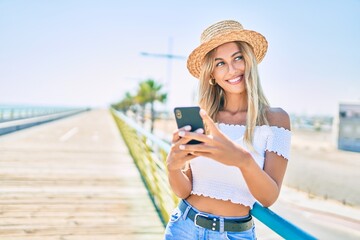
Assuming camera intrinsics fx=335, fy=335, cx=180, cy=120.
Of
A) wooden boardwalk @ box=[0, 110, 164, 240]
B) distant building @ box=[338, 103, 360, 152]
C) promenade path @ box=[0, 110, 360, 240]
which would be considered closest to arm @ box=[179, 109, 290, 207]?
promenade path @ box=[0, 110, 360, 240]

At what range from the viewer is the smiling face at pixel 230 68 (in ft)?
5.11

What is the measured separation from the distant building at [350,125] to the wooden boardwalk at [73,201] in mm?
39596

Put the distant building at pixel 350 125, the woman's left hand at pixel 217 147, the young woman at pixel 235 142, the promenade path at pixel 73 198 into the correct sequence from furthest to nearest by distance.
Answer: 1. the distant building at pixel 350 125
2. the promenade path at pixel 73 198
3. the young woman at pixel 235 142
4. the woman's left hand at pixel 217 147

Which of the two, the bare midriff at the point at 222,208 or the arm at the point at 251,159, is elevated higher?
the arm at the point at 251,159

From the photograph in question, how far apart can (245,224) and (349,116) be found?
44.7 meters

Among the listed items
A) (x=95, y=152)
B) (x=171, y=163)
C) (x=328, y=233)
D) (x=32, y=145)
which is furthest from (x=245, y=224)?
(x=328, y=233)

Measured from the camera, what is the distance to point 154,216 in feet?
14.1

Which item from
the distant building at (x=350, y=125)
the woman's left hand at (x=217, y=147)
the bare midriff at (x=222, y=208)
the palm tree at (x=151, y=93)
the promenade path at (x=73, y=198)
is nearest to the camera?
the woman's left hand at (x=217, y=147)

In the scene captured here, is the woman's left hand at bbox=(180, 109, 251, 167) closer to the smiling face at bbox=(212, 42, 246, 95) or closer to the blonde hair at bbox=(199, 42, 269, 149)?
the blonde hair at bbox=(199, 42, 269, 149)

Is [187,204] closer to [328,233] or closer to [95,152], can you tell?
[95,152]

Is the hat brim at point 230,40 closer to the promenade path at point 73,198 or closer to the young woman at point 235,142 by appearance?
the young woman at point 235,142

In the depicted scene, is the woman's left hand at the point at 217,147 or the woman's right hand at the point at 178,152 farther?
the woman's right hand at the point at 178,152

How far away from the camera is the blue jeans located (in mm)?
1438

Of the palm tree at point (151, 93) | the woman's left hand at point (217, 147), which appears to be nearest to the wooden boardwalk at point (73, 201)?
the woman's left hand at point (217, 147)
